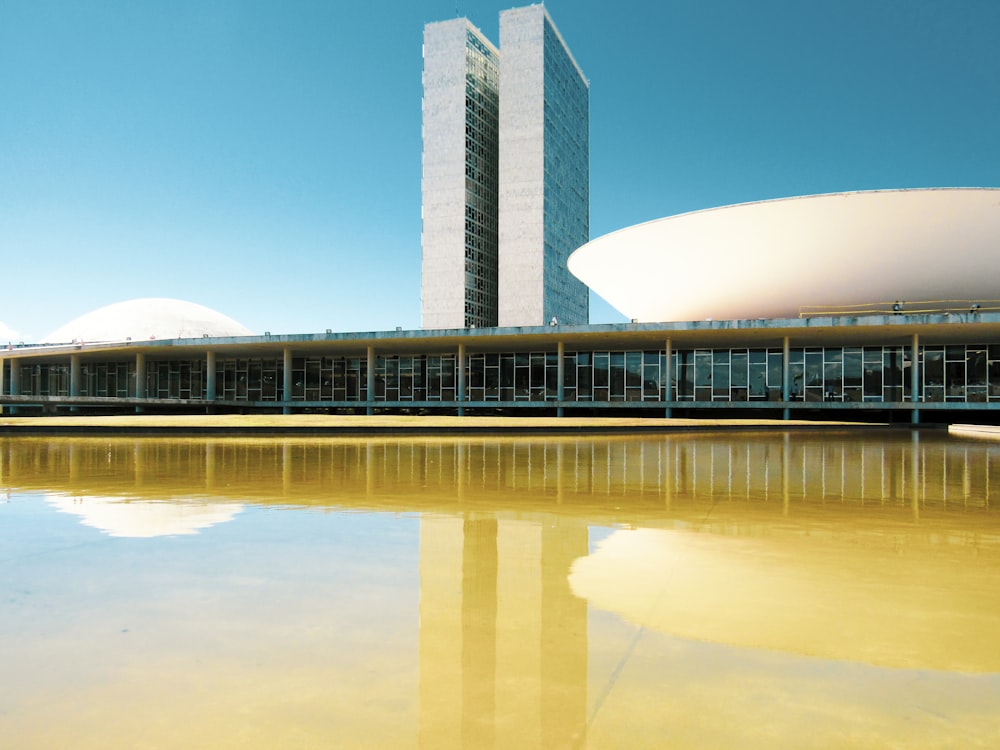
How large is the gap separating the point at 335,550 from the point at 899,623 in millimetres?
3406

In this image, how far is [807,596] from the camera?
3.87 meters

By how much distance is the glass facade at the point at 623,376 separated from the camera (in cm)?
3194

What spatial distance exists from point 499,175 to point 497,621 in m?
101

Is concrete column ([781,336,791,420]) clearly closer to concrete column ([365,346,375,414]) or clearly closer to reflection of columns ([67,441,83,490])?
concrete column ([365,346,375,414])

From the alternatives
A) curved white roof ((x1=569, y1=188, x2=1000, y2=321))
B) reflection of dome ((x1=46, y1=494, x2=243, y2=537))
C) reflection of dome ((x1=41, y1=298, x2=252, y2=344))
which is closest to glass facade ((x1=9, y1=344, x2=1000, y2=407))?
curved white roof ((x1=569, y1=188, x2=1000, y2=321))

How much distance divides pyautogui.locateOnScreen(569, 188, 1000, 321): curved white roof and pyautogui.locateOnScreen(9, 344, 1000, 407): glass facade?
268cm

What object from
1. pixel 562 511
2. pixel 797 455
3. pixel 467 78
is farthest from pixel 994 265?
pixel 467 78

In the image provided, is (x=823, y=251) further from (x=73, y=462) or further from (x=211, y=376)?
(x=211, y=376)

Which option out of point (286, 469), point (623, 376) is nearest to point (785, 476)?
point (286, 469)

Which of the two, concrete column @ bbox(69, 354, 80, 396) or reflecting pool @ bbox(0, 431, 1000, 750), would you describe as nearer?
reflecting pool @ bbox(0, 431, 1000, 750)

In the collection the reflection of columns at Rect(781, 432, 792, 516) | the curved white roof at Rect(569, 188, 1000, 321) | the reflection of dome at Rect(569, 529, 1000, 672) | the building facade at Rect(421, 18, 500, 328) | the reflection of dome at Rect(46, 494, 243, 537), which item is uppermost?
the building facade at Rect(421, 18, 500, 328)

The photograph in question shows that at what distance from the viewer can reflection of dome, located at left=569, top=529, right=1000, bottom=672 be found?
3104 mm

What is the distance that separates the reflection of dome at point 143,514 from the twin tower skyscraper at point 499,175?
87816 mm

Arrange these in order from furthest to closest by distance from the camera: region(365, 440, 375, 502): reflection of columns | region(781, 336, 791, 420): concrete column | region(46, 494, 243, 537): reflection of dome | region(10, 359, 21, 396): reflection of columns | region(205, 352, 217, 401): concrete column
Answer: region(10, 359, 21, 396): reflection of columns, region(205, 352, 217, 401): concrete column, region(781, 336, 791, 420): concrete column, region(365, 440, 375, 502): reflection of columns, region(46, 494, 243, 537): reflection of dome
